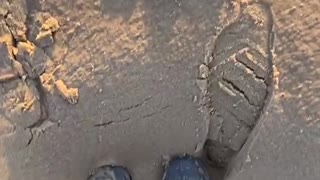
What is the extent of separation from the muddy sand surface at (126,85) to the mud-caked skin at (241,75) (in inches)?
1.0

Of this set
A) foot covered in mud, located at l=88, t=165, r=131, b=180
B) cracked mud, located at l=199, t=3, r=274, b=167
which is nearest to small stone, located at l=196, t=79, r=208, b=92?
cracked mud, located at l=199, t=3, r=274, b=167

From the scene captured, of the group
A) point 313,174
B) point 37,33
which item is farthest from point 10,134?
point 313,174

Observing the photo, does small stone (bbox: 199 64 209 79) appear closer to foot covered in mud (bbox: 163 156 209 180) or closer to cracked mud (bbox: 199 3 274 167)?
cracked mud (bbox: 199 3 274 167)

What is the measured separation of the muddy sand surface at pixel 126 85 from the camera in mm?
1492

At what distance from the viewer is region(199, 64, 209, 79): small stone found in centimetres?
155

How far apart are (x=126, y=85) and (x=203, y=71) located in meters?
0.20

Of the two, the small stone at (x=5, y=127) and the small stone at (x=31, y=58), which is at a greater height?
the small stone at (x=31, y=58)

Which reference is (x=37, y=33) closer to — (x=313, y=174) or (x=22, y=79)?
(x=22, y=79)

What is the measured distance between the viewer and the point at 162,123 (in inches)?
62.7

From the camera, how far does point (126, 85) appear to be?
5.08 feet

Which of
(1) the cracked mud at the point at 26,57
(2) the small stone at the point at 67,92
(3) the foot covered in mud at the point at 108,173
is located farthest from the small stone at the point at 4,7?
(3) the foot covered in mud at the point at 108,173

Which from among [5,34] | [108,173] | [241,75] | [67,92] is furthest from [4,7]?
[241,75]

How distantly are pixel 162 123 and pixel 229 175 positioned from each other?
24 cm

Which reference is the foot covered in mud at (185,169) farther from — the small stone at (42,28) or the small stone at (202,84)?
the small stone at (42,28)
